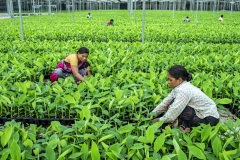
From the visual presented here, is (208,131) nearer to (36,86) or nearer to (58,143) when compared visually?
(58,143)

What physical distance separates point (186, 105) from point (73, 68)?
243 centimetres

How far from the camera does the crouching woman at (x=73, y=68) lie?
5.03 m

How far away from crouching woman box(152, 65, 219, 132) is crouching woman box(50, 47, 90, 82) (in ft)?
7.24

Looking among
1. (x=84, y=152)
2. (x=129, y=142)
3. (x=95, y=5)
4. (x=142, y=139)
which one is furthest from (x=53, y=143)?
(x=95, y=5)

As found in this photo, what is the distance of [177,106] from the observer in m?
3.14

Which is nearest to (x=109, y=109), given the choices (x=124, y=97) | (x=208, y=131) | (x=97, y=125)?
(x=124, y=97)

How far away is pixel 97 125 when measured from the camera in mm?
2686

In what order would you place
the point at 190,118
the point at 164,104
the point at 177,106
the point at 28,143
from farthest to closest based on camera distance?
the point at 164,104
the point at 190,118
the point at 177,106
the point at 28,143

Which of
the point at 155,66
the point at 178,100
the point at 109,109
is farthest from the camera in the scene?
the point at 155,66

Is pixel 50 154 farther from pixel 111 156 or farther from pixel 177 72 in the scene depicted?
pixel 177 72

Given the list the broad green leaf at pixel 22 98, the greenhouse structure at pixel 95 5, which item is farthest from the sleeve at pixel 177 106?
the greenhouse structure at pixel 95 5

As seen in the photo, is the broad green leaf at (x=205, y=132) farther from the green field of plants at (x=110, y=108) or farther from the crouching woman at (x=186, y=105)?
the crouching woman at (x=186, y=105)

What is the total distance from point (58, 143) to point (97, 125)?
1.60ft

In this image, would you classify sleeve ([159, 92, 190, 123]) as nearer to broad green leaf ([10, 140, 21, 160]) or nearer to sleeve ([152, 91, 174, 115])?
sleeve ([152, 91, 174, 115])
